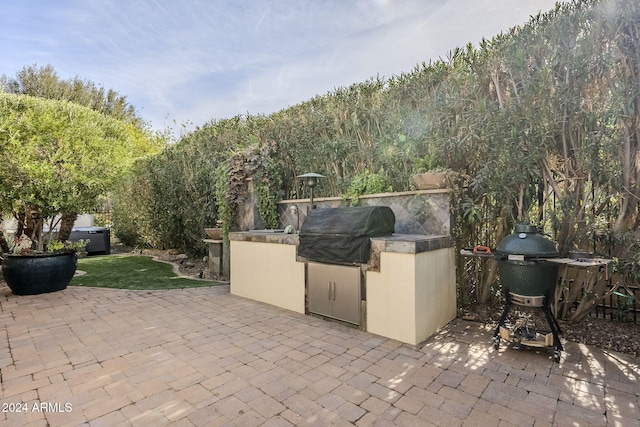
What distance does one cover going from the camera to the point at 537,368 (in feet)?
9.40

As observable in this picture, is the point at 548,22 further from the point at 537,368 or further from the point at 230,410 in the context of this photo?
the point at 230,410

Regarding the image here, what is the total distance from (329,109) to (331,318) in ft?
13.0

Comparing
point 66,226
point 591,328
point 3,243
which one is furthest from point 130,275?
point 591,328

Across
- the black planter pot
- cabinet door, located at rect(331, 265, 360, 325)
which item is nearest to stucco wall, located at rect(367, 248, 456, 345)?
cabinet door, located at rect(331, 265, 360, 325)

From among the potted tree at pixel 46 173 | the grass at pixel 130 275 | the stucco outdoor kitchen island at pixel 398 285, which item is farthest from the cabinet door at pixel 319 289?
the potted tree at pixel 46 173

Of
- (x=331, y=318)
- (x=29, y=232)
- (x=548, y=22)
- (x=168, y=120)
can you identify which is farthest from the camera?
(x=168, y=120)

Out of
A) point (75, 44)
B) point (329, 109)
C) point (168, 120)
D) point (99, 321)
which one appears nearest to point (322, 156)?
point (329, 109)

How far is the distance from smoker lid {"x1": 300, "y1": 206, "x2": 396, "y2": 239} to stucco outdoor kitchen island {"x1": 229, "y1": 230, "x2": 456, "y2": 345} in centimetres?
17

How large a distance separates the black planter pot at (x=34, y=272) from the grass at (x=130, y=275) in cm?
70

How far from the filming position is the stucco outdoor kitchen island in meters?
3.46

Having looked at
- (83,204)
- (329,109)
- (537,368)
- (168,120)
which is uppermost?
(168,120)

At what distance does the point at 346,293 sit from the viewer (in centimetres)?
404

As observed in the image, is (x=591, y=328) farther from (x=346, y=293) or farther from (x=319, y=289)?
(x=319, y=289)

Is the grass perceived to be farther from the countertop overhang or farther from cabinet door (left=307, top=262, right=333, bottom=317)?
the countertop overhang
